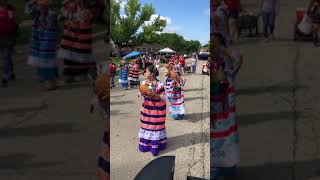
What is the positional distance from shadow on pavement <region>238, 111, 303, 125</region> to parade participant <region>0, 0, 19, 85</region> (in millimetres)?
984

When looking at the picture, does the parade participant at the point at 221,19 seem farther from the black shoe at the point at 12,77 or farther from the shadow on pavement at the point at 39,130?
the black shoe at the point at 12,77

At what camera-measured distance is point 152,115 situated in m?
5.97

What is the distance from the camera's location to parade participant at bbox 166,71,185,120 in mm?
8188

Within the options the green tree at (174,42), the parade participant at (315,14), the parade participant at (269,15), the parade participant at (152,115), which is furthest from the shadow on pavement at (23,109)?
the green tree at (174,42)

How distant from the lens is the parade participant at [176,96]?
8.19 m

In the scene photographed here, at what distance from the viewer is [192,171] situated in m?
4.95

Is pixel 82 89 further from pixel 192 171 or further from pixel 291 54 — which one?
pixel 192 171

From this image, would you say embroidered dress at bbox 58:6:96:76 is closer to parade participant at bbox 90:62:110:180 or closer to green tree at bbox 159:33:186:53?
parade participant at bbox 90:62:110:180

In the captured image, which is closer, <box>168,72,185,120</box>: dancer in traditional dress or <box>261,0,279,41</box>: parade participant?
<box>261,0,279,41</box>: parade participant

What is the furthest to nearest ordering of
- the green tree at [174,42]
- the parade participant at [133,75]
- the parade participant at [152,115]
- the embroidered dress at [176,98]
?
the green tree at [174,42], the parade participant at [133,75], the embroidered dress at [176,98], the parade participant at [152,115]

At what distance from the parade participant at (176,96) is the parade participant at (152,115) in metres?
2.14

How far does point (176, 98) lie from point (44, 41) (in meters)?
7.18

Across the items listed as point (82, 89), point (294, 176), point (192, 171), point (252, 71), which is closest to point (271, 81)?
point (252, 71)

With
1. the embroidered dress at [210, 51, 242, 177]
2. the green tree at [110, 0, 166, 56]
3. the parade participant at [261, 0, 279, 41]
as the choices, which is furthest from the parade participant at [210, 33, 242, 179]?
the green tree at [110, 0, 166, 56]
